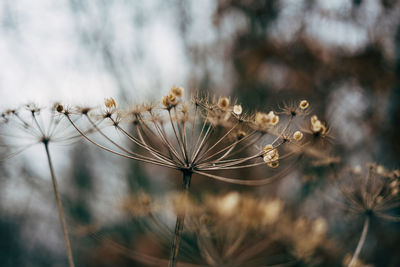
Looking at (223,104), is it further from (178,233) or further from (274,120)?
(178,233)

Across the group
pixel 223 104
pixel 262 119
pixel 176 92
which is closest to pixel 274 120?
pixel 262 119

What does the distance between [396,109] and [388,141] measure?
0.60 m

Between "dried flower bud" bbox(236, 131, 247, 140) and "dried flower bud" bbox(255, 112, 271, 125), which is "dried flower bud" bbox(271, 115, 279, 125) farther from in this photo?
"dried flower bud" bbox(236, 131, 247, 140)

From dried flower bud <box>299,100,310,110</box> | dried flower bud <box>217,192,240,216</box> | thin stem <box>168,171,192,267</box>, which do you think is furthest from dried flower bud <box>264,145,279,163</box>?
dried flower bud <box>217,192,240,216</box>

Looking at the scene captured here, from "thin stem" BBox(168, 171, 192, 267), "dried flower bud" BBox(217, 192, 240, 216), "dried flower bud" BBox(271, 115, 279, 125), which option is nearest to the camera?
"thin stem" BBox(168, 171, 192, 267)

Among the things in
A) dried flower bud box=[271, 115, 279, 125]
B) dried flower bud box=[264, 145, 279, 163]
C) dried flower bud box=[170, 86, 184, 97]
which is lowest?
dried flower bud box=[264, 145, 279, 163]

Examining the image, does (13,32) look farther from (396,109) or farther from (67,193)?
(396,109)

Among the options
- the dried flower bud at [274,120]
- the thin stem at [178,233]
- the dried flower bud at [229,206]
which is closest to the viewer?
the thin stem at [178,233]

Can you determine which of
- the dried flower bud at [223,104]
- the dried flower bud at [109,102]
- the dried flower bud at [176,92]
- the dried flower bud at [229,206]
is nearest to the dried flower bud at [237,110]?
the dried flower bud at [223,104]

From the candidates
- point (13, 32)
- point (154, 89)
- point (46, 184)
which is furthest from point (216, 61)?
point (46, 184)

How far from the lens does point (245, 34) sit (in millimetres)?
5547

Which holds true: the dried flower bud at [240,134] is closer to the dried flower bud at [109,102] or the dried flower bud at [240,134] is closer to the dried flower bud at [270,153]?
the dried flower bud at [270,153]

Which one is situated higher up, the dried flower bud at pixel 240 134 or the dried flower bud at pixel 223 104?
the dried flower bud at pixel 223 104

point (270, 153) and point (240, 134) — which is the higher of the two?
point (240, 134)
